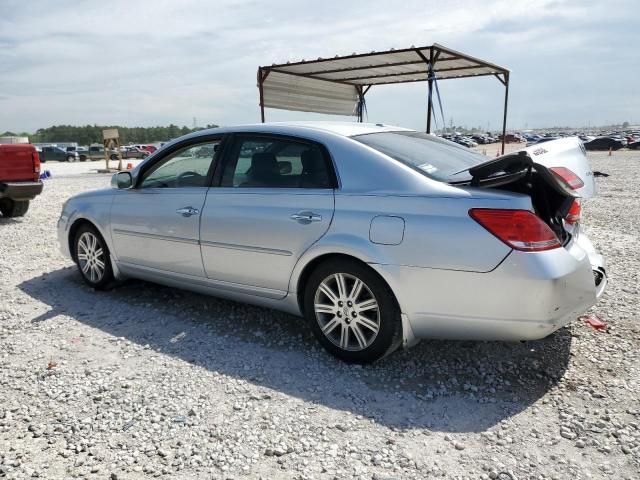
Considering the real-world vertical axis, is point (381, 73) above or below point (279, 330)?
above

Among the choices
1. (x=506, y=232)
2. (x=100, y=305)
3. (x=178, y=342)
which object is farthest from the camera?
(x=100, y=305)

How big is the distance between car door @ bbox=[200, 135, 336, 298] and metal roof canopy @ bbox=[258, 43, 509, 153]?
7.68 m

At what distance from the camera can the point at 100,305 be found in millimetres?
4723

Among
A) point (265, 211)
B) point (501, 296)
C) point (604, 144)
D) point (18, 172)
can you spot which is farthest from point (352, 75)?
point (604, 144)

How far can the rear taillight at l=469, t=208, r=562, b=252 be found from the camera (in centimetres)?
281

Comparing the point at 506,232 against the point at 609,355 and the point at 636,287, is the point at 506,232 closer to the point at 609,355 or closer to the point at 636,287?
the point at 609,355

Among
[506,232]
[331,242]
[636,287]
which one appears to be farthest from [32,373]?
[636,287]

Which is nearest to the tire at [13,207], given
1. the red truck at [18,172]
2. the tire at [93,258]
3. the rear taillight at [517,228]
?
the red truck at [18,172]

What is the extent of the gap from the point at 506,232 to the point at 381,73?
12.4 meters

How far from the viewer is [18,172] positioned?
29.9 feet

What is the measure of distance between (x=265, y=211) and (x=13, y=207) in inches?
316

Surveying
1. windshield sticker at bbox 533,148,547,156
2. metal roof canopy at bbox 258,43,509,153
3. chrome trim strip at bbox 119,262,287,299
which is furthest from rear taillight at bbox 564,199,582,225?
metal roof canopy at bbox 258,43,509,153

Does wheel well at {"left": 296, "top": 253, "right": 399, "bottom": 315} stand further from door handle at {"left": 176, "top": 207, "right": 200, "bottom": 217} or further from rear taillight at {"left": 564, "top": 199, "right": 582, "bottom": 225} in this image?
rear taillight at {"left": 564, "top": 199, "right": 582, "bottom": 225}

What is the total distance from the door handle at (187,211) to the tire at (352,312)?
3.85ft
